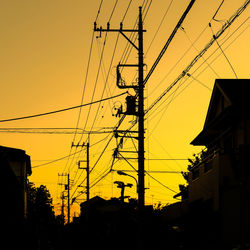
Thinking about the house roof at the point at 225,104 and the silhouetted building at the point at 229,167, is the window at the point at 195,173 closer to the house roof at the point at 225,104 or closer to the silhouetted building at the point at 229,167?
the silhouetted building at the point at 229,167

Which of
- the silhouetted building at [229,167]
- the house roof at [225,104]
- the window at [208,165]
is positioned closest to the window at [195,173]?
the silhouetted building at [229,167]

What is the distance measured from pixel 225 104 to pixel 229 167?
522cm

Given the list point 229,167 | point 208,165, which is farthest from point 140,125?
point 229,167

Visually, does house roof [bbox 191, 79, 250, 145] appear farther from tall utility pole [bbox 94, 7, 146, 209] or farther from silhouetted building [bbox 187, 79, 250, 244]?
tall utility pole [bbox 94, 7, 146, 209]

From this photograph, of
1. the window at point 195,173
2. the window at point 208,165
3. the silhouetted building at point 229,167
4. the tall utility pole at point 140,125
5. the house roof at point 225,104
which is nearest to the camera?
the silhouetted building at point 229,167

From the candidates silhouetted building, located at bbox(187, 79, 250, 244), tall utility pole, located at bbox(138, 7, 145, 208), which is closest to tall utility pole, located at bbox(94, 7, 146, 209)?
tall utility pole, located at bbox(138, 7, 145, 208)

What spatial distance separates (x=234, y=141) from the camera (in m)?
26.3

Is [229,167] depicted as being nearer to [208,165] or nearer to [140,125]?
[208,165]

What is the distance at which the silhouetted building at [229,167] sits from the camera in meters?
21.7

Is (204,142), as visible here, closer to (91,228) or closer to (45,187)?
(91,228)

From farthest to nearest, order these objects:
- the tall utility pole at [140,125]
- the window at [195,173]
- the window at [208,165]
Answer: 1. the window at [195,173]
2. the window at [208,165]
3. the tall utility pole at [140,125]

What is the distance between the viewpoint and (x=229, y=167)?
23.1 metres

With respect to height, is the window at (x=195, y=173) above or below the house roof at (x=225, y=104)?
below

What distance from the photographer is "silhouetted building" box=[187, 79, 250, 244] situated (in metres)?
21.7
